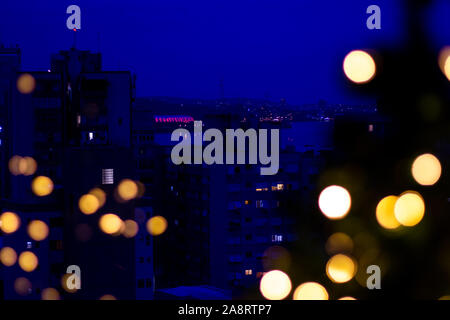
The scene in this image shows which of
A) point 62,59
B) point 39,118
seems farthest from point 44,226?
point 62,59

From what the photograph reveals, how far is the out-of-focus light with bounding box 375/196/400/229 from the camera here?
45.6 inches

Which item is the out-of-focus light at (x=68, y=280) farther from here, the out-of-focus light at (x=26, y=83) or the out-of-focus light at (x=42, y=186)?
the out-of-focus light at (x=26, y=83)

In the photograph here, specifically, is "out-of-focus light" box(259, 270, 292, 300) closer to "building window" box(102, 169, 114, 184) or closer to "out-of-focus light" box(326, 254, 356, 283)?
"out-of-focus light" box(326, 254, 356, 283)

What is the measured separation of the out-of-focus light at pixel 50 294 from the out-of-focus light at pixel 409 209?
18.4 ft

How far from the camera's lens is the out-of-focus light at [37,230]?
6281 millimetres

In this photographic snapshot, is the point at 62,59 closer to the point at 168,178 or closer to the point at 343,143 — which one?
the point at 168,178

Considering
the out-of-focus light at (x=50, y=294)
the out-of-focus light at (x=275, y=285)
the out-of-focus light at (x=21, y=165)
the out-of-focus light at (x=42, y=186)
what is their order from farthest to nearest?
the out-of-focus light at (x=21, y=165) < the out-of-focus light at (x=42, y=186) < the out-of-focus light at (x=50, y=294) < the out-of-focus light at (x=275, y=285)

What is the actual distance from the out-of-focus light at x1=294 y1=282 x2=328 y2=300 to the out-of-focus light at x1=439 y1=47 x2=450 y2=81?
0.51 meters

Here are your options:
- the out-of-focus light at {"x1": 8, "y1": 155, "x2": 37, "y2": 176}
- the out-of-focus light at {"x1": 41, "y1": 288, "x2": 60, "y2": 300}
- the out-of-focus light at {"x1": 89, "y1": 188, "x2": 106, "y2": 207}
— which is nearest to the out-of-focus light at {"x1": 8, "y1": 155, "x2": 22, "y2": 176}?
the out-of-focus light at {"x1": 8, "y1": 155, "x2": 37, "y2": 176}

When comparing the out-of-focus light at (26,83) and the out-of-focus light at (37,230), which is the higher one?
the out-of-focus light at (26,83)

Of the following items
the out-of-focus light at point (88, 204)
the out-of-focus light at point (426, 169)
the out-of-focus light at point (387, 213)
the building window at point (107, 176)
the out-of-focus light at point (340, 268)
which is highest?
the out-of-focus light at point (426, 169)

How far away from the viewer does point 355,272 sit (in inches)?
47.8

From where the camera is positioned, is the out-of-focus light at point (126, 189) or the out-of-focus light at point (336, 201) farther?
the out-of-focus light at point (126, 189)

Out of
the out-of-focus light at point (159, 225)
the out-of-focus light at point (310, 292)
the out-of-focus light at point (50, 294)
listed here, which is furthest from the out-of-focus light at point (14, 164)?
the out-of-focus light at point (310, 292)
